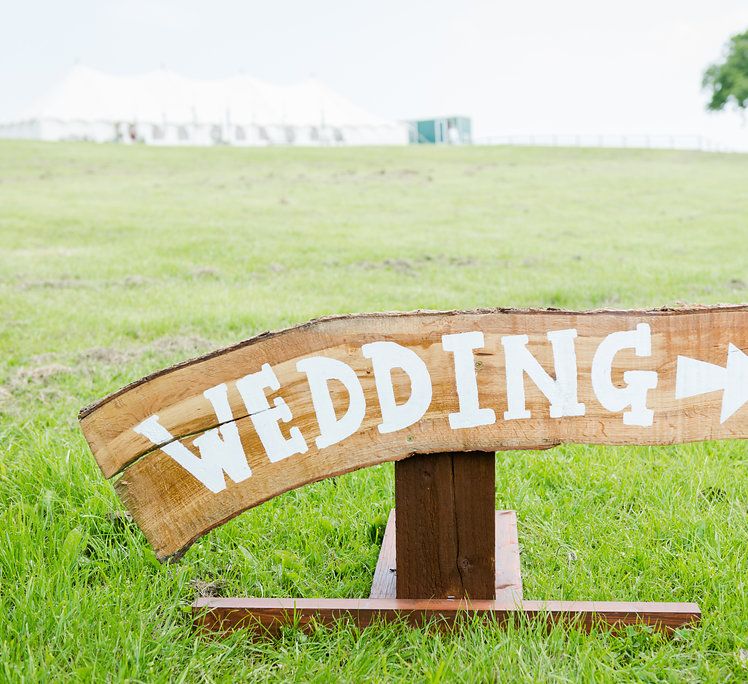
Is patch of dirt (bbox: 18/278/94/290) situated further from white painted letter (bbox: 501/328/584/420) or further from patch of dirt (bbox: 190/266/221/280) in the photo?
white painted letter (bbox: 501/328/584/420)

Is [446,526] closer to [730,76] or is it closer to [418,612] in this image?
[418,612]

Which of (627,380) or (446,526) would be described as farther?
(446,526)

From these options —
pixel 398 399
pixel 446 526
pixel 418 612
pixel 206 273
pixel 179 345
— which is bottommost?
pixel 418 612

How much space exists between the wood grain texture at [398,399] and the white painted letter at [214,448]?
0.05ft

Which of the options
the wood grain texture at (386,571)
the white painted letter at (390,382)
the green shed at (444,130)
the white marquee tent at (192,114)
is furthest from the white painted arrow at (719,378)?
the green shed at (444,130)

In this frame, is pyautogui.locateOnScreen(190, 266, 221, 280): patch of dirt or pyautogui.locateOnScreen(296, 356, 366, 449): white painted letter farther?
pyautogui.locateOnScreen(190, 266, 221, 280): patch of dirt

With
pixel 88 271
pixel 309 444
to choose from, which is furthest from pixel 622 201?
pixel 309 444

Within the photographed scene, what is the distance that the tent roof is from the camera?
151 feet

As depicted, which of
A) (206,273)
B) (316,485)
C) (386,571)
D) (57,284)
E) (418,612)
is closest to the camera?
(418,612)

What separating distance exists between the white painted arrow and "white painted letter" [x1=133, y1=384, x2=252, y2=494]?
45.5 inches

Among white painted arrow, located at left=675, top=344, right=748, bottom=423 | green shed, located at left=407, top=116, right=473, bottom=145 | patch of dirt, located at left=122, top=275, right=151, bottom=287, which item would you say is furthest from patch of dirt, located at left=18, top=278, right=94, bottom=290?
green shed, located at left=407, top=116, right=473, bottom=145

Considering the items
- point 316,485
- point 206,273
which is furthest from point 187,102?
point 316,485

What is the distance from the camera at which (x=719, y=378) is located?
6.78 feet

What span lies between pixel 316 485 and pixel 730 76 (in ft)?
157
